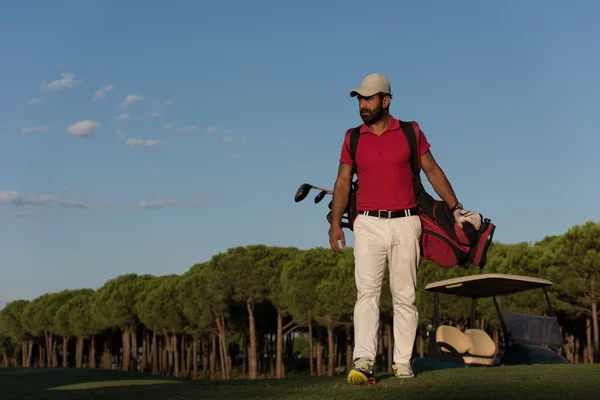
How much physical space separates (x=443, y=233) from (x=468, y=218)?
1.12ft

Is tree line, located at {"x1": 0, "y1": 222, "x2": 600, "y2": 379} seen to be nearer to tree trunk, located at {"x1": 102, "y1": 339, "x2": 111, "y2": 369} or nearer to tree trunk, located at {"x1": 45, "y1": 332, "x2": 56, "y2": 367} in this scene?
tree trunk, located at {"x1": 102, "y1": 339, "x2": 111, "y2": 369}

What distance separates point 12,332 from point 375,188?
111 m

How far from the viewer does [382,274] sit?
24.4ft

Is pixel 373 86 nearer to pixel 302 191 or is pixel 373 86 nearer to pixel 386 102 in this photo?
pixel 386 102

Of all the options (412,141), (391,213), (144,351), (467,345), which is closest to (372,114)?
(412,141)

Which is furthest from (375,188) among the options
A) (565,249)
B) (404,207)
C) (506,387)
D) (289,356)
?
(289,356)

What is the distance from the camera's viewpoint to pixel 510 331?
15242 mm

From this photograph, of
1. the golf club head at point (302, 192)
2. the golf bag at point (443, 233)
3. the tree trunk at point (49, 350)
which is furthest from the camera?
the tree trunk at point (49, 350)

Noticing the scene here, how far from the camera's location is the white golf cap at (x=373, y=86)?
7410 mm

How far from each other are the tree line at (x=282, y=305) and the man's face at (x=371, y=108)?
10402 millimetres

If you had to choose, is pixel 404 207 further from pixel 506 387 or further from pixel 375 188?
pixel 506 387

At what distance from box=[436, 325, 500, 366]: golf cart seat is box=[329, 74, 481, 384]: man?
276 inches

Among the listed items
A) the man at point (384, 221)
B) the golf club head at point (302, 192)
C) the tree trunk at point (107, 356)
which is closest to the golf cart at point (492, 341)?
the golf club head at point (302, 192)

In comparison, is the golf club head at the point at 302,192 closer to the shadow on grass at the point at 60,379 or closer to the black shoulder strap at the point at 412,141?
the black shoulder strap at the point at 412,141
